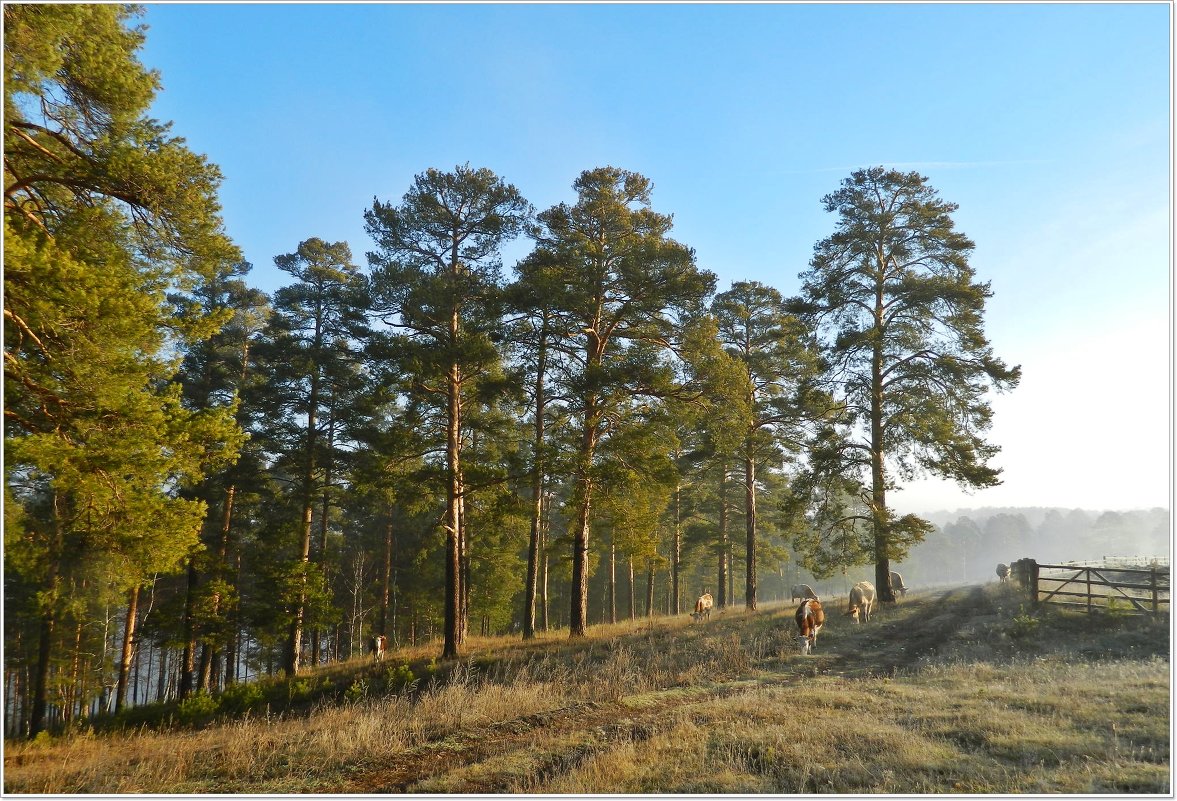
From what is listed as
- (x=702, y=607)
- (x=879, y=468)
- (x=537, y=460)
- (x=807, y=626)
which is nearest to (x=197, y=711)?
(x=537, y=460)

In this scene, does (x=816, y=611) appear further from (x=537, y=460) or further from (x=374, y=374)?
(x=374, y=374)

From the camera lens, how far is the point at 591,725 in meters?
9.59

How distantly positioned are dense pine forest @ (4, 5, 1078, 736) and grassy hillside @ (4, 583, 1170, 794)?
341 centimetres

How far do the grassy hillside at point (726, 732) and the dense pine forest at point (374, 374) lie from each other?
3.41m

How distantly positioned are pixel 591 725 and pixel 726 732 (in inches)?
93.3

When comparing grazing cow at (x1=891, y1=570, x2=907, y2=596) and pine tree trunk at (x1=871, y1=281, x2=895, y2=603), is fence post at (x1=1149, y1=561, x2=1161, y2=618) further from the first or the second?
grazing cow at (x1=891, y1=570, x2=907, y2=596)

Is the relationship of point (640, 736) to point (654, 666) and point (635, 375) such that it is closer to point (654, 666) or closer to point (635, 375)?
point (654, 666)

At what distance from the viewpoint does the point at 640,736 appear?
28.6ft

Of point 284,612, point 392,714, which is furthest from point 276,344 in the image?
A: point 392,714

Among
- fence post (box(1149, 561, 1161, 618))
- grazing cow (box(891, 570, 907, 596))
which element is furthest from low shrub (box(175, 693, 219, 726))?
grazing cow (box(891, 570, 907, 596))

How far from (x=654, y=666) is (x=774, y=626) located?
23.5ft

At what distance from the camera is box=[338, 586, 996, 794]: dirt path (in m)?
7.46

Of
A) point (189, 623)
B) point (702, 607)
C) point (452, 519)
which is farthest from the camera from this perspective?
point (702, 607)

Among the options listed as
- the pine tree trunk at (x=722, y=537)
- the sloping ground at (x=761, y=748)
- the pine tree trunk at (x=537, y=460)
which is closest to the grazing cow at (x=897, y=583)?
the pine tree trunk at (x=722, y=537)
